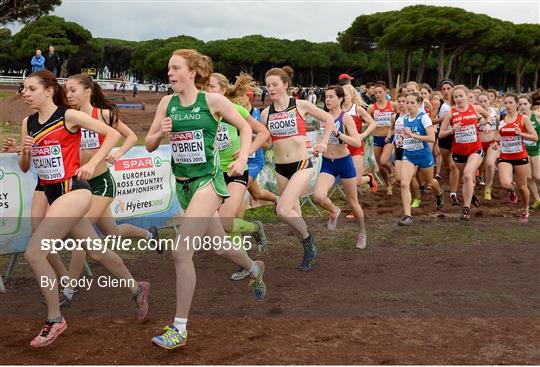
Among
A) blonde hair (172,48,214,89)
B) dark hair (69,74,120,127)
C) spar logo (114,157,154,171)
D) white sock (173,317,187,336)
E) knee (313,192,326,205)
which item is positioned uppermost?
blonde hair (172,48,214,89)

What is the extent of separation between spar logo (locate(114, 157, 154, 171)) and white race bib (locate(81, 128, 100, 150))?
1.54 m

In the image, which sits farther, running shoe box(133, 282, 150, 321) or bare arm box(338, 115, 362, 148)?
bare arm box(338, 115, 362, 148)

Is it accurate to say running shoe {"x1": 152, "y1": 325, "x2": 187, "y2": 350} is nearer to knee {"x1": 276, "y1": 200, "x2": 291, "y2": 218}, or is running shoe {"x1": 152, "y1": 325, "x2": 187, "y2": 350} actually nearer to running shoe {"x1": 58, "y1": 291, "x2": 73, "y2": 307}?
running shoe {"x1": 58, "y1": 291, "x2": 73, "y2": 307}

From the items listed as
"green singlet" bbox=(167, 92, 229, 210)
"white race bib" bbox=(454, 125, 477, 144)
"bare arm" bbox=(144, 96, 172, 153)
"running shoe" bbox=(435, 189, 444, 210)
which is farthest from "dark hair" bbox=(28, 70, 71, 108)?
"running shoe" bbox=(435, 189, 444, 210)

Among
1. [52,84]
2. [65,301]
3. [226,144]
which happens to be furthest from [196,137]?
[65,301]

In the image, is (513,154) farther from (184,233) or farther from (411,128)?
(184,233)

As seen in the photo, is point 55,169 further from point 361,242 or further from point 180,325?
point 361,242

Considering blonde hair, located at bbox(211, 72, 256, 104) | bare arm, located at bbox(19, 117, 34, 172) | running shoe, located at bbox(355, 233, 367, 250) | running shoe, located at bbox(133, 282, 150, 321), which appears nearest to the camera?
bare arm, located at bbox(19, 117, 34, 172)

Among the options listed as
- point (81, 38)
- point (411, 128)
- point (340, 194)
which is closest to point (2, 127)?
point (340, 194)

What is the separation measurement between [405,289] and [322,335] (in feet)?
5.54

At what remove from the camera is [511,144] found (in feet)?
32.1

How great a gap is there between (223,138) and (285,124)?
2.41ft

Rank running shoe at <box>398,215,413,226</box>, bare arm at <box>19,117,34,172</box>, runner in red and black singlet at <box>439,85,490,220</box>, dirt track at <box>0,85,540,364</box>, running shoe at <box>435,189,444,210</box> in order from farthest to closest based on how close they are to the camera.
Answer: running shoe at <box>435,189,444,210</box>
runner in red and black singlet at <box>439,85,490,220</box>
running shoe at <box>398,215,413,226</box>
bare arm at <box>19,117,34,172</box>
dirt track at <box>0,85,540,364</box>

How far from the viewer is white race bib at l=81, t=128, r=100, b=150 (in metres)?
5.72
